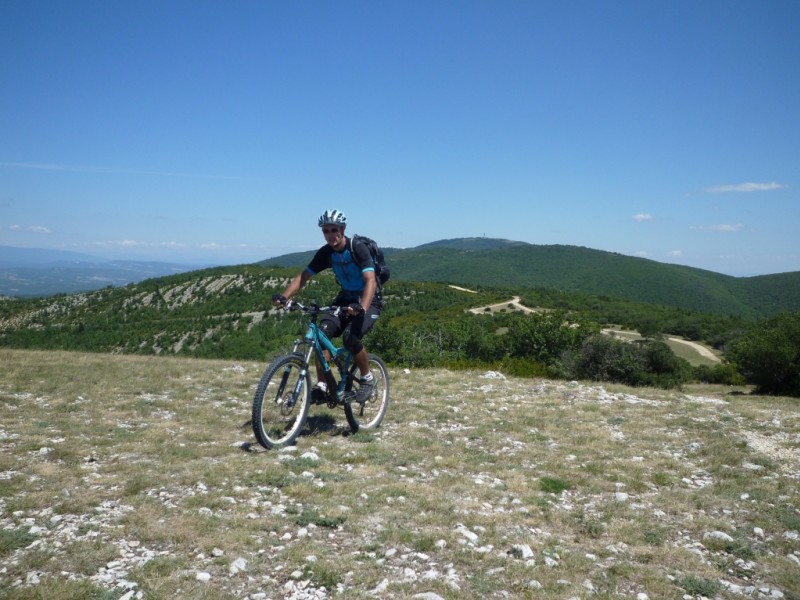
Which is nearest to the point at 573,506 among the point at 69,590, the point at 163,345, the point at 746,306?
the point at 69,590

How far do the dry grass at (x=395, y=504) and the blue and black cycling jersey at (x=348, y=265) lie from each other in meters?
2.28

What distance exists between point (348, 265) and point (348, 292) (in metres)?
0.49

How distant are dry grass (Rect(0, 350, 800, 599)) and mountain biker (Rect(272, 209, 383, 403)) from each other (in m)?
0.97

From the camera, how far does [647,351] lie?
32.4m

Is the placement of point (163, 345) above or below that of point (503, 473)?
below

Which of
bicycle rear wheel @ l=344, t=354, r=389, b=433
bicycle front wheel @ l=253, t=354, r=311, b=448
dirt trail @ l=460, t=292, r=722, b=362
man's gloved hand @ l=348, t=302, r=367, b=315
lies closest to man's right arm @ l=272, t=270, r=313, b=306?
bicycle front wheel @ l=253, t=354, r=311, b=448

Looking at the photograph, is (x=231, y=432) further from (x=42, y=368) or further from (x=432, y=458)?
(x=42, y=368)

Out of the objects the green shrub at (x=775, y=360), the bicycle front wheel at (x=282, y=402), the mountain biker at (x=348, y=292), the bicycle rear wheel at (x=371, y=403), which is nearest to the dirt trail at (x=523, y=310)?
the green shrub at (x=775, y=360)

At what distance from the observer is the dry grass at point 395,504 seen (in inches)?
145

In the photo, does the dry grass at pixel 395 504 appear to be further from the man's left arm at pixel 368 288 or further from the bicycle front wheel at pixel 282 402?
the man's left arm at pixel 368 288

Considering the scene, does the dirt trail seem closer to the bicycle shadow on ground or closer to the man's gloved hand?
the bicycle shadow on ground

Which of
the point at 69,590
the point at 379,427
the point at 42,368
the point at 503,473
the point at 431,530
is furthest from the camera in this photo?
the point at 42,368

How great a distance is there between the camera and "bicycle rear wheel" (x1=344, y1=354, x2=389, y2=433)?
7.79m

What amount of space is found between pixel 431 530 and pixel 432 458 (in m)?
2.17
